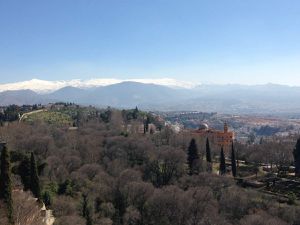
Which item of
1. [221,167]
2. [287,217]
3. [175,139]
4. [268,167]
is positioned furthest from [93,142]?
[287,217]

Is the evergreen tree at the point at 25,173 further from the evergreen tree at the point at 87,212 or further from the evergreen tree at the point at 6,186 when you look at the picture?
the evergreen tree at the point at 6,186

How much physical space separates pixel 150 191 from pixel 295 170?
2393cm

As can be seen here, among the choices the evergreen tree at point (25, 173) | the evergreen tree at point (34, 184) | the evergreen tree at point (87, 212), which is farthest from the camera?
the evergreen tree at point (25, 173)

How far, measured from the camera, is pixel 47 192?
3653 centimetres

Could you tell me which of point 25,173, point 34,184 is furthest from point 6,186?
point 25,173

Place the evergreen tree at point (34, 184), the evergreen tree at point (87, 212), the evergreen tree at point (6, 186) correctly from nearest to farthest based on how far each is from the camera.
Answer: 1. the evergreen tree at point (6, 186)
2. the evergreen tree at point (34, 184)
3. the evergreen tree at point (87, 212)

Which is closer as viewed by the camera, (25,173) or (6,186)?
(6,186)

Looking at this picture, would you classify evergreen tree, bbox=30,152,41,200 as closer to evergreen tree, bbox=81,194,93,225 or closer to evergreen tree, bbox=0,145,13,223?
evergreen tree, bbox=81,194,93,225

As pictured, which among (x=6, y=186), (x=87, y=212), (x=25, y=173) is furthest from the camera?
(x=25, y=173)

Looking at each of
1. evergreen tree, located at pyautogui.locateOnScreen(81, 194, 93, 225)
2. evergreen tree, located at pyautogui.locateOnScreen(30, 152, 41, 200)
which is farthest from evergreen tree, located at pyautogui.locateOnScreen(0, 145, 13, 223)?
evergreen tree, located at pyautogui.locateOnScreen(81, 194, 93, 225)

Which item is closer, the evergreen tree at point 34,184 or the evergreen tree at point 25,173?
the evergreen tree at point 34,184

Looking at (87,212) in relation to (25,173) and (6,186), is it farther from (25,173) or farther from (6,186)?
(6,186)

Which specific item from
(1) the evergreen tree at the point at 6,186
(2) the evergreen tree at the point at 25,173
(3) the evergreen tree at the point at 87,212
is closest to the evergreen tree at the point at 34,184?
(2) the evergreen tree at the point at 25,173

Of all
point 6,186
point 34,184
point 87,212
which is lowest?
point 87,212
